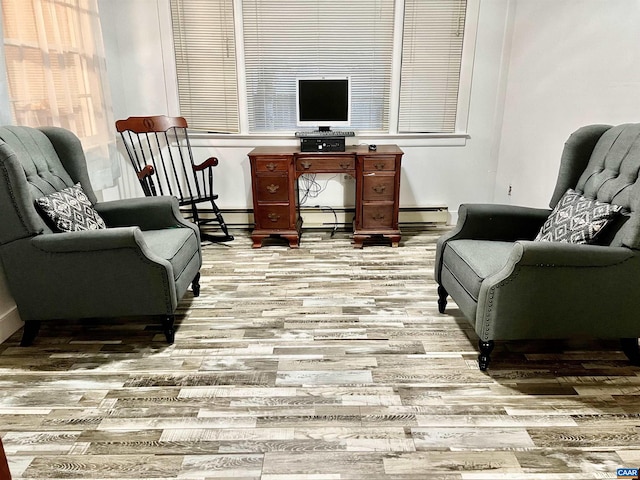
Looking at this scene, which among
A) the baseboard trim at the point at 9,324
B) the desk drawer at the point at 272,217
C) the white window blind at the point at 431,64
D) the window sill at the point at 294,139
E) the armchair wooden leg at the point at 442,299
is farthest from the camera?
the window sill at the point at 294,139

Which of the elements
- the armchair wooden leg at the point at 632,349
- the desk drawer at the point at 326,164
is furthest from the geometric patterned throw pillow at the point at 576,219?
the desk drawer at the point at 326,164

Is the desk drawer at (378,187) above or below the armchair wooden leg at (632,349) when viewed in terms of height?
above

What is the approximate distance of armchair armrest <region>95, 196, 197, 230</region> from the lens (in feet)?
8.66

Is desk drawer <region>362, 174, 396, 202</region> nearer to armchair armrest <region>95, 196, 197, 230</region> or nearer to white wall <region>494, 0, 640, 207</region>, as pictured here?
white wall <region>494, 0, 640, 207</region>

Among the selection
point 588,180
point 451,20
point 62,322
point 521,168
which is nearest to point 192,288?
point 62,322

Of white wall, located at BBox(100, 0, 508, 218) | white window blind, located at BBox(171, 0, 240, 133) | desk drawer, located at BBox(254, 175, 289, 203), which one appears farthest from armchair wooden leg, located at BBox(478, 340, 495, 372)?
white window blind, located at BBox(171, 0, 240, 133)

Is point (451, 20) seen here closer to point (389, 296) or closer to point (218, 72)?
point (218, 72)

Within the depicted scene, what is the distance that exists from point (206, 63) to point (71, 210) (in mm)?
2116

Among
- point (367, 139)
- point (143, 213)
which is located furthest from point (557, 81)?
point (143, 213)

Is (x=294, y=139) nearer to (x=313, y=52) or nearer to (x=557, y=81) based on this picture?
(x=313, y=52)

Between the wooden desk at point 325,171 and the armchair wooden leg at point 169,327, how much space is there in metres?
1.50

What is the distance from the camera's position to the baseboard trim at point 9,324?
2322 mm

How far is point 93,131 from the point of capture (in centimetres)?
327

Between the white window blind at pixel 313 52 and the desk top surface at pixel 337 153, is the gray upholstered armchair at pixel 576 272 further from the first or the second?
the white window blind at pixel 313 52
